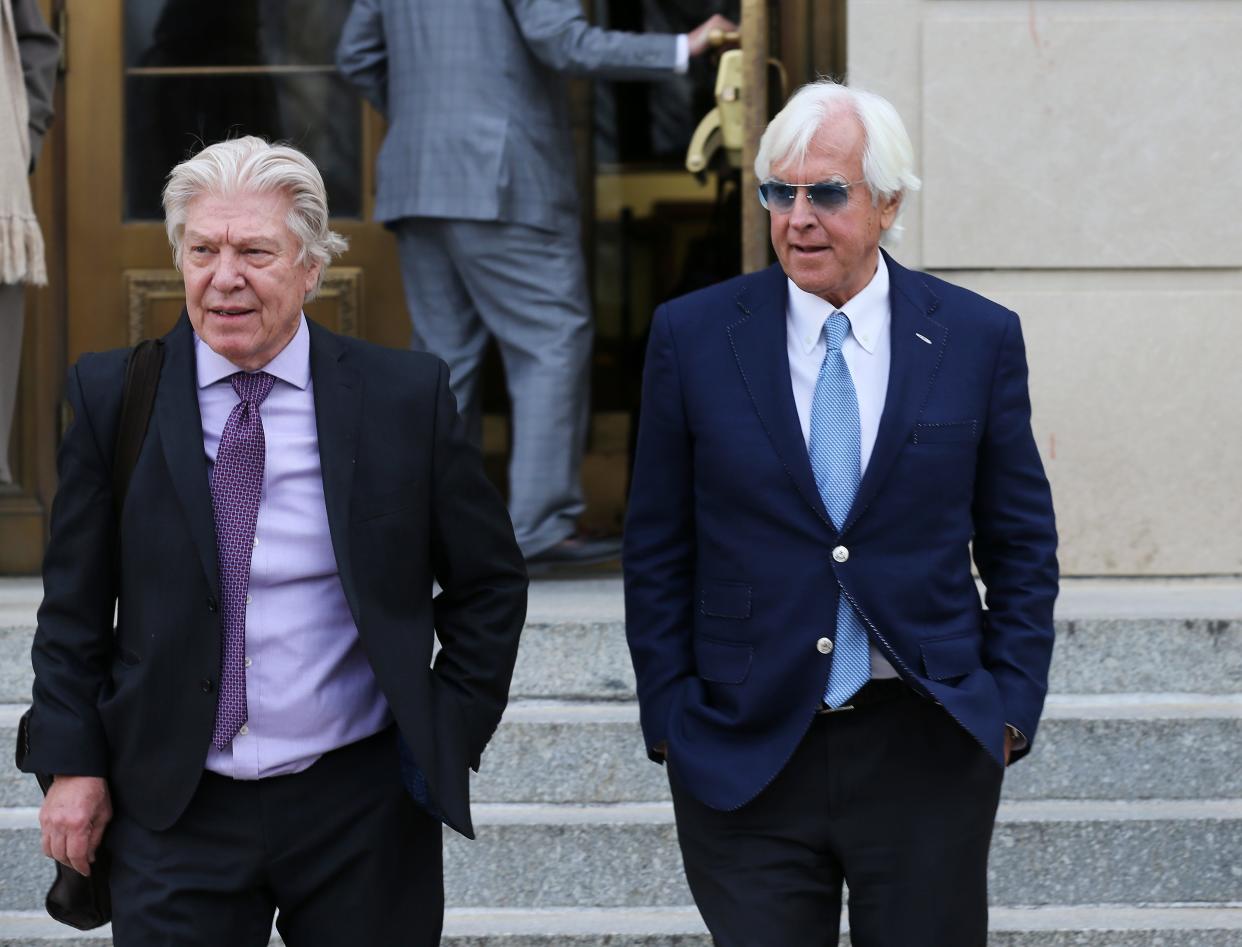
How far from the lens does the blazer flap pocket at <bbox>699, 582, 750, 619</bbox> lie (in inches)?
114

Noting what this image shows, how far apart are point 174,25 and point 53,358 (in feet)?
3.83

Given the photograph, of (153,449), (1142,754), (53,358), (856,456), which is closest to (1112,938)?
(1142,754)

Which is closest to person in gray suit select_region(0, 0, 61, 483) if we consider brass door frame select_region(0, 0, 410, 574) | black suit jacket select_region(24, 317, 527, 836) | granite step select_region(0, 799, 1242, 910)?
brass door frame select_region(0, 0, 410, 574)

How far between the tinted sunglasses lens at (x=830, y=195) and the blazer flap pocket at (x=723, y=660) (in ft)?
2.20

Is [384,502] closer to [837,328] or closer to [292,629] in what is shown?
[292,629]

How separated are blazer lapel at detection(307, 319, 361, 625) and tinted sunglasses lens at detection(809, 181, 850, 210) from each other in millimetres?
726

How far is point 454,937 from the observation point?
4117 mm

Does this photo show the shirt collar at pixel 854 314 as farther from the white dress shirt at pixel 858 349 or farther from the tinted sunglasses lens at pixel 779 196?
the tinted sunglasses lens at pixel 779 196

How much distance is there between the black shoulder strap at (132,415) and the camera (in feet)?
8.82

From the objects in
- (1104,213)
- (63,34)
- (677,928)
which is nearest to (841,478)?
(677,928)

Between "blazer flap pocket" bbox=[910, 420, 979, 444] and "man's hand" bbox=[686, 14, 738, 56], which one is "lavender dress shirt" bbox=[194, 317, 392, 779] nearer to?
"blazer flap pocket" bbox=[910, 420, 979, 444]

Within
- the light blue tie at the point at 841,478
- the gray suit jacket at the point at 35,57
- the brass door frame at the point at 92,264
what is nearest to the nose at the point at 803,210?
the light blue tie at the point at 841,478

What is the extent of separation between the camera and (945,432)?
9.38ft

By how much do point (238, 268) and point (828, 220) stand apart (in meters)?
0.86
